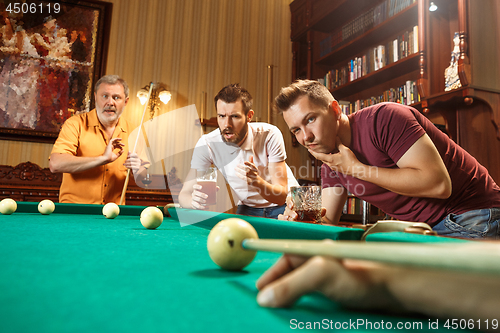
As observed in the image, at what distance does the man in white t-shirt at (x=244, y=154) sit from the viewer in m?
2.69

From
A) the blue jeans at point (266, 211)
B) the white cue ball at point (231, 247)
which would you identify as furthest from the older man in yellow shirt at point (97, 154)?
the white cue ball at point (231, 247)

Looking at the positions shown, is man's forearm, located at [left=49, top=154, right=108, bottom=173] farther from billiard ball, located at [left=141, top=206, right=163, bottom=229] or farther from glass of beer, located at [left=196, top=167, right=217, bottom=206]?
billiard ball, located at [left=141, top=206, right=163, bottom=229]

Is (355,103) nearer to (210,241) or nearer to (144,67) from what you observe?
(144,67)

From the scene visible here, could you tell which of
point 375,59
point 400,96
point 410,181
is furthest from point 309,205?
point 375,59

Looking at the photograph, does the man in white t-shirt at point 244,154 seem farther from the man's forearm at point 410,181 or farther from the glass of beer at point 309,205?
the man's forearm at point 410,181

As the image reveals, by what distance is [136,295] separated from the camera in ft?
1.81

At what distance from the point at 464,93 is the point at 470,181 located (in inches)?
52.3

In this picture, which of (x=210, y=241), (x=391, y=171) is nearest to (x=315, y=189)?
(x=391, y=171)

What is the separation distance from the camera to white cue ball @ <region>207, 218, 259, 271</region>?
756 millimetres

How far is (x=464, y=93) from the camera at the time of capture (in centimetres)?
267

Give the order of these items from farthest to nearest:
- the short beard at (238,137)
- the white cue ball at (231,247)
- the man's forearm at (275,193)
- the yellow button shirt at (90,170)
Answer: the yellow button shirt at (90,170), the short beard at (238,137), the man's forearm at (275,193), the white cue ball at (231,247)

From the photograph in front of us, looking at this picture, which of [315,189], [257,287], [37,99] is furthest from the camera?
[37,99]

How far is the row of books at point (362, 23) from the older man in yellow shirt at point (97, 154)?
9.24 ft

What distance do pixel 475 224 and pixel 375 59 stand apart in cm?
281
